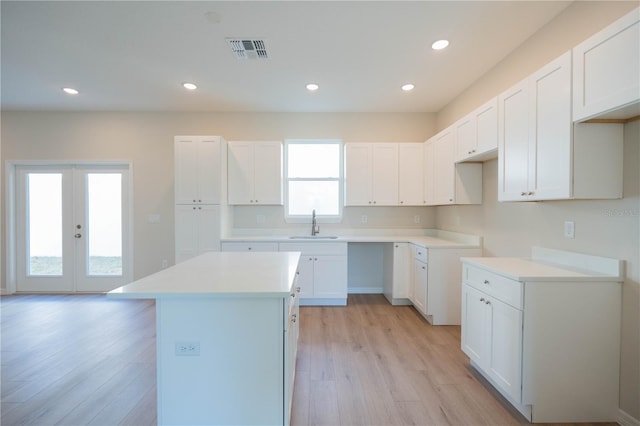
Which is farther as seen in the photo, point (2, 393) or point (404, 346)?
point (404, 346)

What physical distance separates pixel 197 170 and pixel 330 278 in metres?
2.37

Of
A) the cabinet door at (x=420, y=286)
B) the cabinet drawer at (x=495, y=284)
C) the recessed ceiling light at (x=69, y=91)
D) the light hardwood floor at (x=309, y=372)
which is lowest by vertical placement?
the light hardwood floor at (x=309, y=372)

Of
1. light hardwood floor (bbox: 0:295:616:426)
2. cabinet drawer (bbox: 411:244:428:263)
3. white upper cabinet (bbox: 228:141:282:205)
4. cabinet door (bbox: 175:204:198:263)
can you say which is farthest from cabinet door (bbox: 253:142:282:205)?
cabinet drawer (bbox: 411:244:428:263)

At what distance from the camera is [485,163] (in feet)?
10.3

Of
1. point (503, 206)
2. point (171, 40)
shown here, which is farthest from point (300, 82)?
point (503, 206)

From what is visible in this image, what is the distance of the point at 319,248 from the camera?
3.80 m

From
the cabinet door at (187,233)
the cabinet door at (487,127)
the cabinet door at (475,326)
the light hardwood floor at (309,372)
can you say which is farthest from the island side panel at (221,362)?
the cabinet door at (187,233)

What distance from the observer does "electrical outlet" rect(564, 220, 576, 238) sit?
1.99 m

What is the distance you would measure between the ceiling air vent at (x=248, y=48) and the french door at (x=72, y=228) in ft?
9.76

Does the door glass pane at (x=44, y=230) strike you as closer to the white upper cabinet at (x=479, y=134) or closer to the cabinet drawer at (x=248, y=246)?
the cabinet drawer at (x=248, y=246)

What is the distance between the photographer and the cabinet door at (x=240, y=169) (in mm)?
4078

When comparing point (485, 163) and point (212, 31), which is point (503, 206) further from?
point (212, 31)

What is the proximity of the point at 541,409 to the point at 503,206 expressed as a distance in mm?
1753

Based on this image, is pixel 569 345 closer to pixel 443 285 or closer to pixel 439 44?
pixel 443 285
